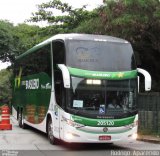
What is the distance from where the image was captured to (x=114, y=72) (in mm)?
14344

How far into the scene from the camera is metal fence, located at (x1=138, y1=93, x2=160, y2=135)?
19.3 m

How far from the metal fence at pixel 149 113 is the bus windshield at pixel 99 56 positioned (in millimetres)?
5205

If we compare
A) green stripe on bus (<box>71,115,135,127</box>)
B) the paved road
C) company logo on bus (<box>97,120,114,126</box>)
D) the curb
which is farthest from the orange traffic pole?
company logo on bus (<box>97,120,114,126</box>)

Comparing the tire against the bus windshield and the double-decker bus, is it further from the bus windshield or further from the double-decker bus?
the bus windshield

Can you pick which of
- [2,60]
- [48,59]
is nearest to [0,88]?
[2,60]

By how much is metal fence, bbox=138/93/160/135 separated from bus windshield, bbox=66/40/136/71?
17.1 ft

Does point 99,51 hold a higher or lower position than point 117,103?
higher

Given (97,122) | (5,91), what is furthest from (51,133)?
(5,91)

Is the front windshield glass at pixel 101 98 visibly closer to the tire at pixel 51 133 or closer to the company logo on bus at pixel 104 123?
the company logo on bus at pixel 104 123

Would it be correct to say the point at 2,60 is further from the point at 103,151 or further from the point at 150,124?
the point at 103,151

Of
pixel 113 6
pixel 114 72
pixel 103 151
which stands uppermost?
pixel 113 6

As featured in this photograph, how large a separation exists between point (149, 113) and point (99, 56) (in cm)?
598

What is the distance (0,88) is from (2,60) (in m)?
15.0

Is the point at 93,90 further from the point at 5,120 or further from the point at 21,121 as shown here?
the point at 21,121
